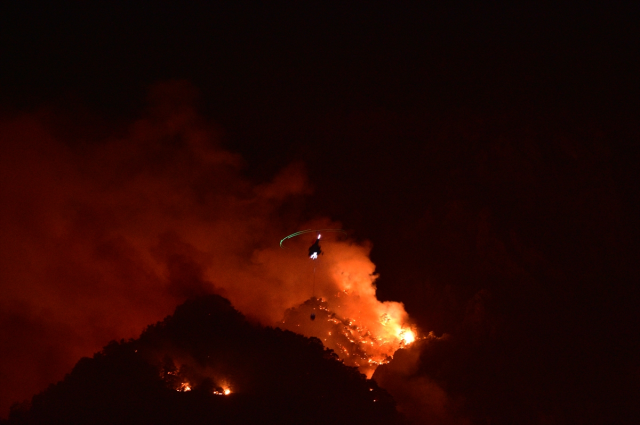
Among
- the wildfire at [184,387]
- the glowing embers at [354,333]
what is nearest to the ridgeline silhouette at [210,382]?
the wildfire at [184,387]

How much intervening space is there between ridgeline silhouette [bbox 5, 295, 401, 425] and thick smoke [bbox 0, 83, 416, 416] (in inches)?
268

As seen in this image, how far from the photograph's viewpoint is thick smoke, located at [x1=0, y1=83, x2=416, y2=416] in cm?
1706

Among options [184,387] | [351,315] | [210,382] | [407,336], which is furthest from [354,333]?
[184,387]

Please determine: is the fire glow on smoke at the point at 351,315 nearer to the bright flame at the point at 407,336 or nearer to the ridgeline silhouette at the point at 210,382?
the bright flame at the point at 407,336

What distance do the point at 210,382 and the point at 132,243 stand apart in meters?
9.85

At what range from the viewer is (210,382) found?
1075cm

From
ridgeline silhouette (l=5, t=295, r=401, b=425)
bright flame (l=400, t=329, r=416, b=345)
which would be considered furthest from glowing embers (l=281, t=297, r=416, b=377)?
ridgeline silhouette (l=5, t=295, r=401, b=425)

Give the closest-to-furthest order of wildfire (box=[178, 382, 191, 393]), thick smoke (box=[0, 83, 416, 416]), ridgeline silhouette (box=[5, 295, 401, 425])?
ridgeline silhouette (box=[5, 295, 401, 425]) → wildfire (box=[178, 382, 191, 393]) → thick smoke (box=[0, 83, 416, 416])

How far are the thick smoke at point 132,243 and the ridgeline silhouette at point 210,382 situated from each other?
22.3 ft

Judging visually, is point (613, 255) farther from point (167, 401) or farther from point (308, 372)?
point (167, 401)

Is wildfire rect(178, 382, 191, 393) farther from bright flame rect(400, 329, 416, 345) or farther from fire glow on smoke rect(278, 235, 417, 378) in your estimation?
bright flame rect(400, 329, 416, 345)

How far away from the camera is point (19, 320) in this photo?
16766 millimetres

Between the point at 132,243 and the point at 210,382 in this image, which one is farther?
the point at 132,243

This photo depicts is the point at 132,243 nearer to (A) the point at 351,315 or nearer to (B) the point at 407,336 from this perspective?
(A) the point at 351,315
